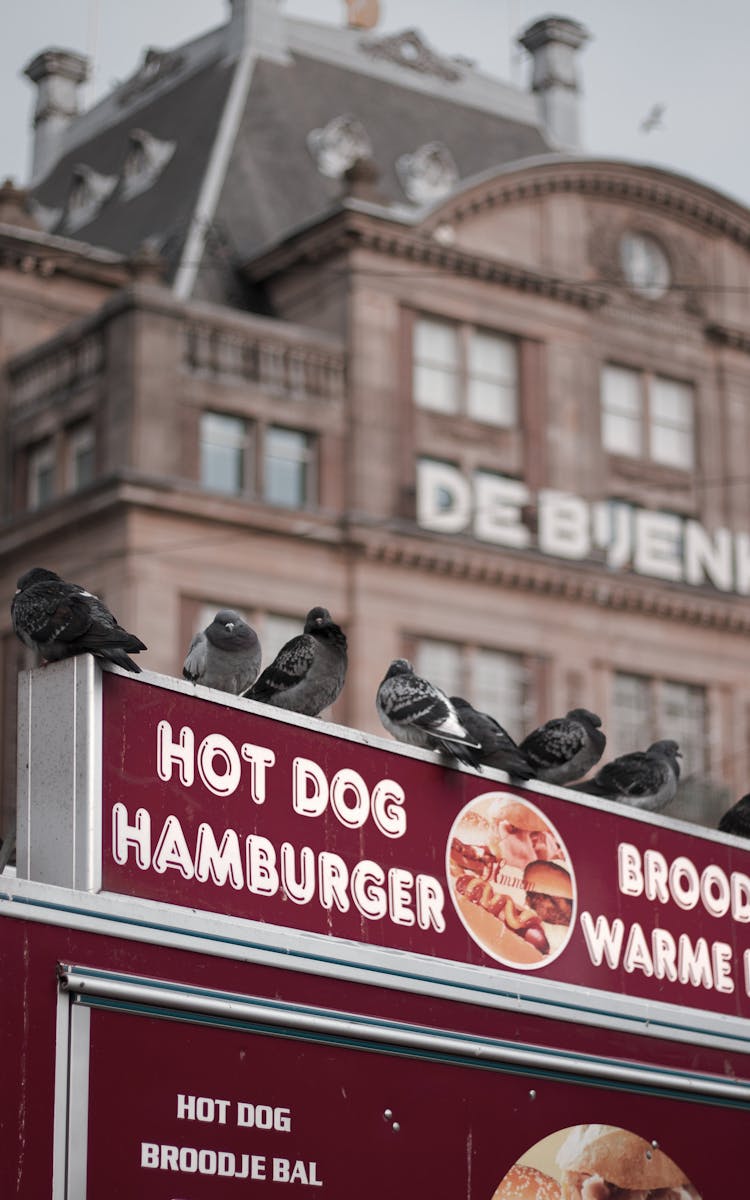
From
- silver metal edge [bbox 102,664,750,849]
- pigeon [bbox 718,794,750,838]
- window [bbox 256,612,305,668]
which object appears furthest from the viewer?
window [bbox 256,612,305,668]

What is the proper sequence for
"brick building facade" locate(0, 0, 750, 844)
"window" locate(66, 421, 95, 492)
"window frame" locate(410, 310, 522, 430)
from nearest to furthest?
"brick building facade" locate(0, 0, 750, 844) → "window" locate(66, 421, 95, 492) → "window frame" locate(410, 310, 522, 430)

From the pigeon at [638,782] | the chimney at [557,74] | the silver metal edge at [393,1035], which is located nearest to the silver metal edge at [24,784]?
the silver metal edge at [393,1035]

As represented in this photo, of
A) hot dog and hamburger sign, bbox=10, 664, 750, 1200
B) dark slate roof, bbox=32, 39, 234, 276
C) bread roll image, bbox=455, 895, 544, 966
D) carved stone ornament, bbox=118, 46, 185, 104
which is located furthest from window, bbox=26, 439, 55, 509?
bread roll image, bbox=455, 895, 544, 966

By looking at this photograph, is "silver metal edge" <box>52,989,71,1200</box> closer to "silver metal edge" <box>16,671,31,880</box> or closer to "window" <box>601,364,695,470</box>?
"silver metal edge" <box>16,671,31,880</box>

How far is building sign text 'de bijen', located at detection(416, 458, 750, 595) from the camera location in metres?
42.0

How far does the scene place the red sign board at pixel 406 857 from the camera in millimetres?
9805

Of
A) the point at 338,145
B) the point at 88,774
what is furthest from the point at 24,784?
the point at 338,145

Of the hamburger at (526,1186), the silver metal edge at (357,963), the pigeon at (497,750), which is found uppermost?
the pigeon at (497,750)

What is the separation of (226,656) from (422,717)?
1.30 m

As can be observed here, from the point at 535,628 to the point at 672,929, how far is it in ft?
99.1

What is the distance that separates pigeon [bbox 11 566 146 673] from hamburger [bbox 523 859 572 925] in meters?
2.86

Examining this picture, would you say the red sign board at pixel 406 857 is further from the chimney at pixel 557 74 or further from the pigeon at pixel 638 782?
the chimney at pixel 557 74

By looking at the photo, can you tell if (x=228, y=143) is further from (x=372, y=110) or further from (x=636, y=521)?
(x=636, y=521)

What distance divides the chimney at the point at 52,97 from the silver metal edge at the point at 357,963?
45.8m
